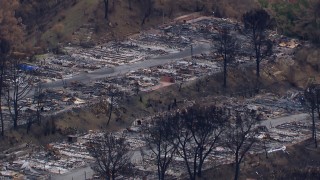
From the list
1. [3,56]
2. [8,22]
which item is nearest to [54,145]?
[3,56]

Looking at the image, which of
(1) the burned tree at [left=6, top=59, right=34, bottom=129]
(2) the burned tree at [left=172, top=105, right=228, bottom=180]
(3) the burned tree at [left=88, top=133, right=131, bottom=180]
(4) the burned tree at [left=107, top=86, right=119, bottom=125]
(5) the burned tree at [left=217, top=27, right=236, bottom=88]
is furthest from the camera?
(5) the burned tree at [left=217, top=27, right=236, bottom=88]

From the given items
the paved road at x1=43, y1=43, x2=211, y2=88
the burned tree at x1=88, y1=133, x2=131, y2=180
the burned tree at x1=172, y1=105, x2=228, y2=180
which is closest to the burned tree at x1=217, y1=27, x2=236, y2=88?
the paved road at x1=43, y1=43, x2=211, y2=88

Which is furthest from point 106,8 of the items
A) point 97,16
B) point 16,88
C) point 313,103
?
point 313,103

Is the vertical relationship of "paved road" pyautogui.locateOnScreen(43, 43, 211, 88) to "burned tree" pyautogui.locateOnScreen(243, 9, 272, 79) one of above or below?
below

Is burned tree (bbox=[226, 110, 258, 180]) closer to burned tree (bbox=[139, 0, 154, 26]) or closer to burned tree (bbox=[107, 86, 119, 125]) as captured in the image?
burned tree (bbox=[107, 86, 119, 125])

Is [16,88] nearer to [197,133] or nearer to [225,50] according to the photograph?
[197,133]

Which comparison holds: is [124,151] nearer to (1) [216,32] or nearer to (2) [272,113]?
(2) [272,113]

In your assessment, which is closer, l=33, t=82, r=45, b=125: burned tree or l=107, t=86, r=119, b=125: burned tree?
l=33, t=82, r=45, b=125: burned tree

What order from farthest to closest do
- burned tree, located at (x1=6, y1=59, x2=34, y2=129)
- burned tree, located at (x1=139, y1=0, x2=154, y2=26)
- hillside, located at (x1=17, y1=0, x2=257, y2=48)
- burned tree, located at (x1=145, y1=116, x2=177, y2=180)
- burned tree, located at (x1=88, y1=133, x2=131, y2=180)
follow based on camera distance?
burned tree, located at (x1=139, y1=0, x2=154, y2=26) < hillside, located at (x1=17, y1=0, x2=257, y2=48) < burned tree, located at (x1=6, y1=59, x2=34, y2=129) < burned tree, located at (x1=145, y1=116, x2=177, y2=180) < burned tree, located at (x1=88, y1=133, x2=131, y2=180)
